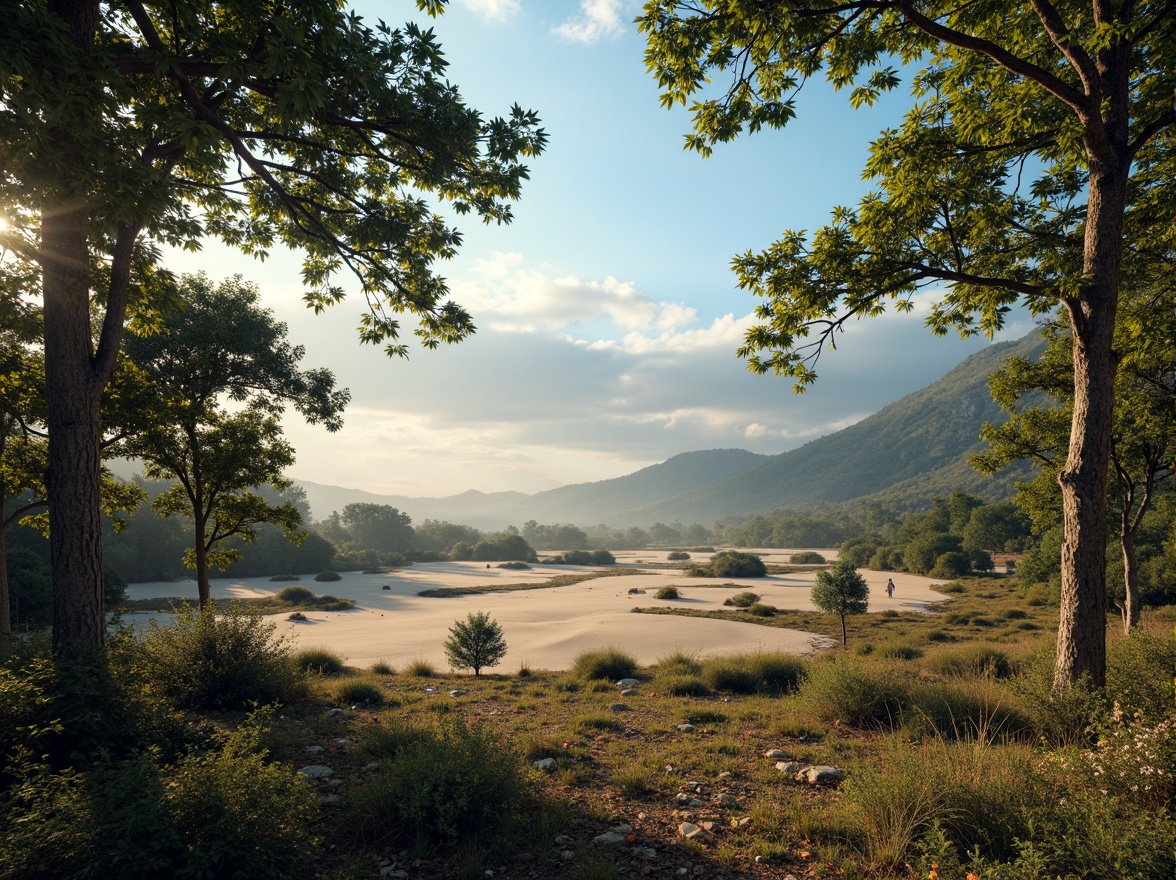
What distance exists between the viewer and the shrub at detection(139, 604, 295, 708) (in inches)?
325

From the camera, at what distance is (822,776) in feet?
19.0

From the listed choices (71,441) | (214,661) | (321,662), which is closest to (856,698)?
(214,661)

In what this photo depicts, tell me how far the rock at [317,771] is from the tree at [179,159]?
Answer: 3.17 m

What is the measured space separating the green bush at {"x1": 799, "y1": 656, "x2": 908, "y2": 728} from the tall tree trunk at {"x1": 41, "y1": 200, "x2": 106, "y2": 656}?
32.9ft

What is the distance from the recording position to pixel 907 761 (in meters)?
4.60

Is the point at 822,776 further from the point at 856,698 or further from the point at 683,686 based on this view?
the point at 683,686

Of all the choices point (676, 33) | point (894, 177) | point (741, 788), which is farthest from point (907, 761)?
point (676, 33)

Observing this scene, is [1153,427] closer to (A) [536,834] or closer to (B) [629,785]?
(B) [629,785]

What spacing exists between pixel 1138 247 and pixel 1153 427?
609 centimetres

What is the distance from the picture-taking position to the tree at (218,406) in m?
14.9

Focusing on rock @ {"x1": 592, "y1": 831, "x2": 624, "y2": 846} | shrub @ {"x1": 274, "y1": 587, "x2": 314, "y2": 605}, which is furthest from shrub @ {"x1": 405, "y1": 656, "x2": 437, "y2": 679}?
shrub @ {"x1": 274, "y1": 587, "x2": 314, "y2": 605}

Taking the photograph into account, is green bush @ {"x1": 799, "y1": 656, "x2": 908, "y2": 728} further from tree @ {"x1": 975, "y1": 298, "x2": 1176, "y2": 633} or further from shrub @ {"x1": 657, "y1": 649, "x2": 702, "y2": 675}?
tree @ {"x1": 975, "y1": 298, "x2": 1176, "y2": 633}

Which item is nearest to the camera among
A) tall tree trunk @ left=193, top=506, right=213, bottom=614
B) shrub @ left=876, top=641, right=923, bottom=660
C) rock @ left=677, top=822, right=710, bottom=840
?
rock @ left=677, top=822, right=710, bottom=840

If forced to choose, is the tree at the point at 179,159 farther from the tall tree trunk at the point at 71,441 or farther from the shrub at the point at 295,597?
the shrub at the point at 295,597
